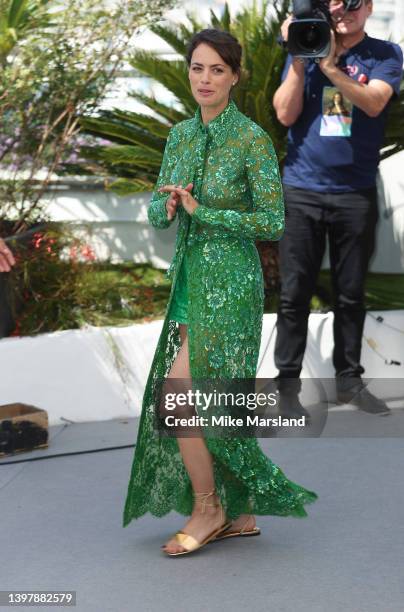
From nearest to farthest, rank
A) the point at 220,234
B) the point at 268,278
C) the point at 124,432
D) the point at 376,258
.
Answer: the point at 220,234
the point at 124,432
the point at 268,278
the point at 376,258

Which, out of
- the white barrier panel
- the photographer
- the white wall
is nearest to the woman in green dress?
the photographer

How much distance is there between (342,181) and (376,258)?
1.98m

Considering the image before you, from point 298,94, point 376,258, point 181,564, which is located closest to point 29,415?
point 181,564

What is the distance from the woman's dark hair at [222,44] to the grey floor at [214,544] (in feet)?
5.60

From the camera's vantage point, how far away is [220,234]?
380cm

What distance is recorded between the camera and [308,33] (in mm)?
5273

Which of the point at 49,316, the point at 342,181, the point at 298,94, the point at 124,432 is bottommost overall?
the point at 124,432

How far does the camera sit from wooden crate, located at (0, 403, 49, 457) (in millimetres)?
5145

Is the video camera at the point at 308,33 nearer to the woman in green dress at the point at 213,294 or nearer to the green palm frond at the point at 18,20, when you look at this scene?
the woman in green dress at the point at 213,294

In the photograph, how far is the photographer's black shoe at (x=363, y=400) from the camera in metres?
5.88

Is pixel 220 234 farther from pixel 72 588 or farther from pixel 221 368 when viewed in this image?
pixel 72 588

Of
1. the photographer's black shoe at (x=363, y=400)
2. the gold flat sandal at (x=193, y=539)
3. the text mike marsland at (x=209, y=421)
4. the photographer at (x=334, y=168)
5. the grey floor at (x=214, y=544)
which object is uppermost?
the photographer at (x=334, y=168)

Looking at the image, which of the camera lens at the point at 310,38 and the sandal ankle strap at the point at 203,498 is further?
the camera lens at the point at 310,38

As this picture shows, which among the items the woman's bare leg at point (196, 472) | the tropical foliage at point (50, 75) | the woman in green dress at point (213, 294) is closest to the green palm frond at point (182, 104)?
the tropical foliage at point (50, 75)
